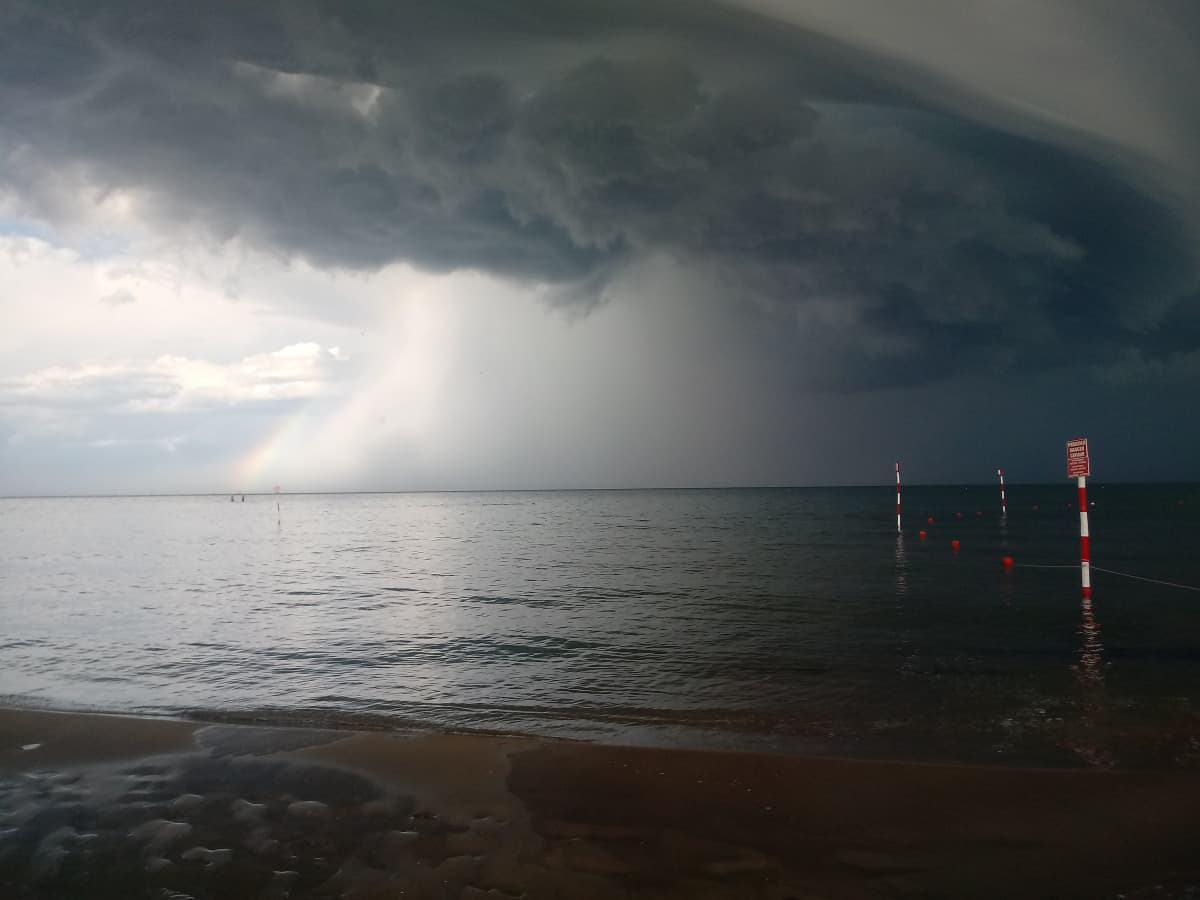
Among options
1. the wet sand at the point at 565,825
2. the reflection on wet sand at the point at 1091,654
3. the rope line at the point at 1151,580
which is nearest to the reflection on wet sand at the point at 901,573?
the reflection on wet sand at the point at 1091,654

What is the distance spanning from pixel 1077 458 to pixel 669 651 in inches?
466

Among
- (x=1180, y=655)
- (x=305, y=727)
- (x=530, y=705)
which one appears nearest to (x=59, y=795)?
(x=305, y=727)

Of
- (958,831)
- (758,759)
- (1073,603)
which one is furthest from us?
(1073,603)

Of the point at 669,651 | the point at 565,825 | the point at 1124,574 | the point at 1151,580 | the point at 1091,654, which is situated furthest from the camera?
the point at 1124,574

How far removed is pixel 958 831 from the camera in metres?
5.84

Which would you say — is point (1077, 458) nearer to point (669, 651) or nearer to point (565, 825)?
point (669, 651)

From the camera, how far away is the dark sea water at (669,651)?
9.19 meters

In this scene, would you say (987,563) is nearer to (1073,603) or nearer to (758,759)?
(1073,603)

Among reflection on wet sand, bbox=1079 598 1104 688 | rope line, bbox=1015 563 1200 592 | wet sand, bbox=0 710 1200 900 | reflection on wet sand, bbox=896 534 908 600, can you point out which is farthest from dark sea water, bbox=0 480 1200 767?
wet sand, bbox=0 710 1200 900

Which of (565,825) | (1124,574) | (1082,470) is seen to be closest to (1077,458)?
(1082,470)

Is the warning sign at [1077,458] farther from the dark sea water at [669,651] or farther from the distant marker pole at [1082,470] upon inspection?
the dark sea water at [669,651]

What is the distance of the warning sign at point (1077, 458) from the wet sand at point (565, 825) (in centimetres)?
1218

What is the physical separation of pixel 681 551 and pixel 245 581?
64.9 ft

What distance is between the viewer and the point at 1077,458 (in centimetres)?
1764
